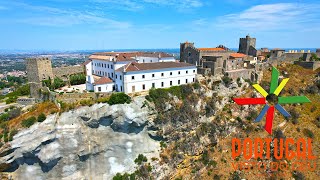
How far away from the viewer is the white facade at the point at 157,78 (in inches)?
1598

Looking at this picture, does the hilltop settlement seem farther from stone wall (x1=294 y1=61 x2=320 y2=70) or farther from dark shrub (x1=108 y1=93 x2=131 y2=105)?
stone wall (x1=294 y1=61 x2=320 y2=70)

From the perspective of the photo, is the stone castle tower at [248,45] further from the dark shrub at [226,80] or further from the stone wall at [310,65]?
the dark shrub at [226,80]

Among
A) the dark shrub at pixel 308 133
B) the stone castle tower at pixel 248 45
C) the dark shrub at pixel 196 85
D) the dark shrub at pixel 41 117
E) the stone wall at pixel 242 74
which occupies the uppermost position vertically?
the stone castle tower at pixel 248 45

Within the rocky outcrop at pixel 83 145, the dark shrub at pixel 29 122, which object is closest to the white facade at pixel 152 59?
the rocky outcrop at pixel 83 145

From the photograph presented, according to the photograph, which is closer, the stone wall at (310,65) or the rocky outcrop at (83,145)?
the rocky outcrop at (83,145)

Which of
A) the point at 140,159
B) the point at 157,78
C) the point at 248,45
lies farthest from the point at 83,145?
the point at 248,45

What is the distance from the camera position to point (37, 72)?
44.1m

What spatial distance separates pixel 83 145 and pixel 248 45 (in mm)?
50821

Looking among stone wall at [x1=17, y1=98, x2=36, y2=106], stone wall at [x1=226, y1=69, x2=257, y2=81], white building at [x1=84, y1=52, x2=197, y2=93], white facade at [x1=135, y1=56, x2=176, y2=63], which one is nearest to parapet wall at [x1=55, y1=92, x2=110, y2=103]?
white building at [x1=84, y1=52, x2=197, y2=93]

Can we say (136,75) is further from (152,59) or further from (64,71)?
(64,71)

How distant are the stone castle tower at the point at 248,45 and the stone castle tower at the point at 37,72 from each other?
50736 mm

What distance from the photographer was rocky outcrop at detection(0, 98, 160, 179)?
34.7 meters

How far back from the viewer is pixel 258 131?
4456 centimetres

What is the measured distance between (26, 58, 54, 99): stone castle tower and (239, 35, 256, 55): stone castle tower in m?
50.7
